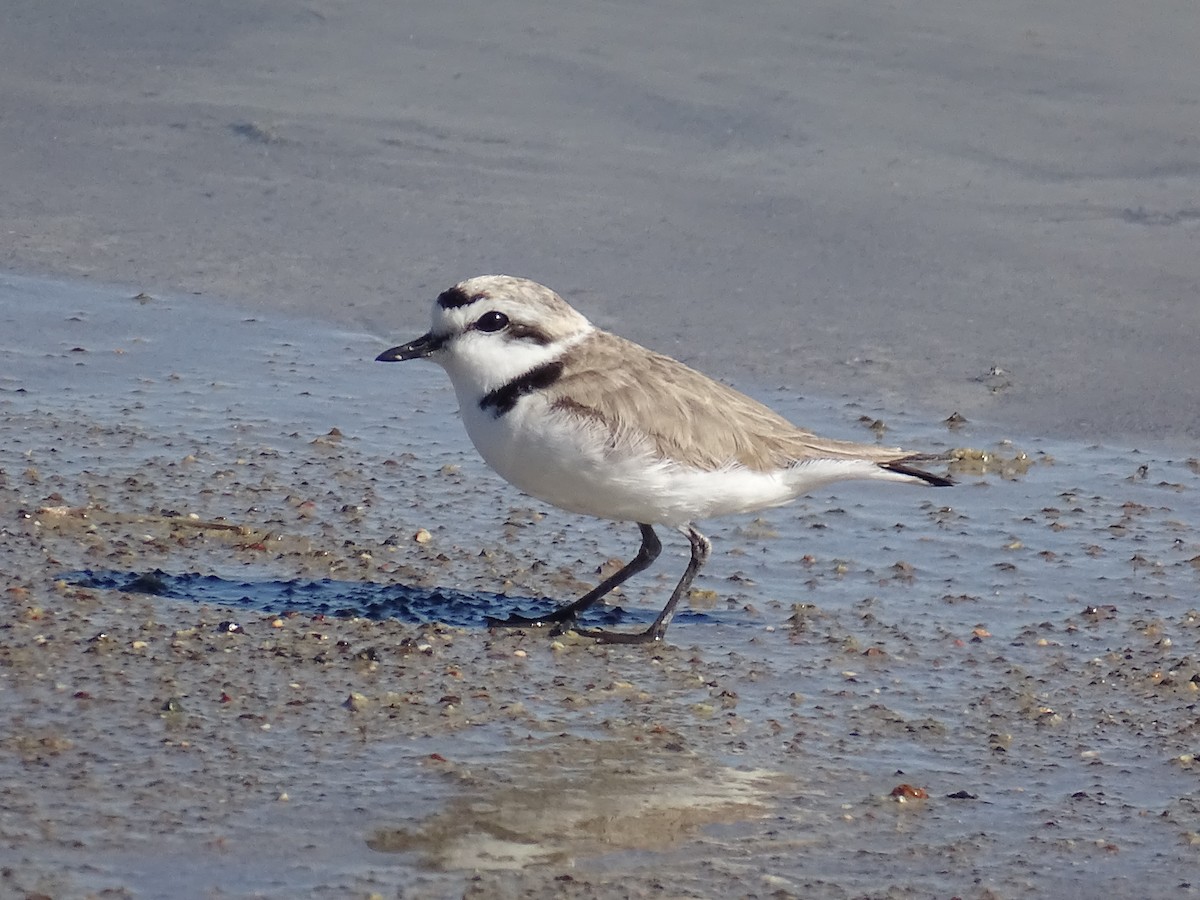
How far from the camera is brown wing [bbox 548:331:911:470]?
16.4 feet

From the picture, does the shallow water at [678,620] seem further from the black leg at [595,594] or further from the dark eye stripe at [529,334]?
the dark eye stripe at [529,334]

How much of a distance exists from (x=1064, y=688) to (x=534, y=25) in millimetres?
6277

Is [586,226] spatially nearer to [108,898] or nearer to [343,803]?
[343,803]

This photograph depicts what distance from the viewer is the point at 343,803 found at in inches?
152

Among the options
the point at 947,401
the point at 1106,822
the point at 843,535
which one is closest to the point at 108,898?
the point at 1106,822

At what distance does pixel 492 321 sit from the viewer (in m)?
5.09

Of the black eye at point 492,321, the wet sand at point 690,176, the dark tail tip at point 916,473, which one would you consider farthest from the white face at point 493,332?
the wet sand at point 690,176

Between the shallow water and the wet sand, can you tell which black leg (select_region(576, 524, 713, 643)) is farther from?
the wet sand

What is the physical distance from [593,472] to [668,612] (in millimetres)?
468

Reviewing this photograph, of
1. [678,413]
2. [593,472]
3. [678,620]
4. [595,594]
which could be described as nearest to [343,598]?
[595,594]

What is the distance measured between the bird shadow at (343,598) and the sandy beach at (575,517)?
0.06ft

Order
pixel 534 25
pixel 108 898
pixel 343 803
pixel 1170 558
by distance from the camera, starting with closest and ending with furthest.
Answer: pixel 108 898 → pixel 343 803 → pixel 1170 558 → pixel 534 25

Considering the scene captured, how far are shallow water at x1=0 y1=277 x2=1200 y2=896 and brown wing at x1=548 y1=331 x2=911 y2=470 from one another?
15.9 inches

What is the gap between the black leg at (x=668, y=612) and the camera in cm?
502
